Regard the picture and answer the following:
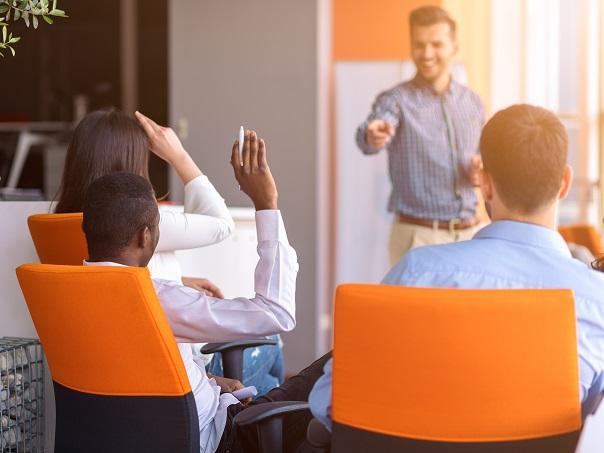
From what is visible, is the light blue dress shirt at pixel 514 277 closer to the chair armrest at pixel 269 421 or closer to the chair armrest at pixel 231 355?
the chair armrest at pixel 269 421

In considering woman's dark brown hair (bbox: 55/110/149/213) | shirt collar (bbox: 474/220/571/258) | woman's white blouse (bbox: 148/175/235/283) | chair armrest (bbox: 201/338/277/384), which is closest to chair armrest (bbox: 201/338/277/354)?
chair armrest (bbox: 201/338/277/384)

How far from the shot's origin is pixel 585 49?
234 inches

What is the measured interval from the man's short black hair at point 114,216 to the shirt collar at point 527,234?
81 cm

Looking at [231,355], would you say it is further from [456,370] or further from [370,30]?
[370,30]

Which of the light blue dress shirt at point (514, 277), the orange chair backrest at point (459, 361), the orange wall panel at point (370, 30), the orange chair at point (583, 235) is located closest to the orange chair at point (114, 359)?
the light blue dress shirt at point (514, 277)

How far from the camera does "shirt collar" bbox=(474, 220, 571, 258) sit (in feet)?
6.25

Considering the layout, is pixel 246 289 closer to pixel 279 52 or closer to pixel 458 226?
pixel 458 226

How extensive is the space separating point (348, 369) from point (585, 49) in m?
4.72

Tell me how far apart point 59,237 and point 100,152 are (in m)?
0.27

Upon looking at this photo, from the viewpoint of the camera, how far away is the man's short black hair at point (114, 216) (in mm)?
2219

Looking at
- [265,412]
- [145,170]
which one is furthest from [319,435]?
[145,170]

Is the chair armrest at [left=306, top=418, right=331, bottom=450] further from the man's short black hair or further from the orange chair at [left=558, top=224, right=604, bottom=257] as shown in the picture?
the orange chair at [left=558, top=224, right=604, bottom=257]

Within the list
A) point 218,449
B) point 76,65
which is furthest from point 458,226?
point 76,65

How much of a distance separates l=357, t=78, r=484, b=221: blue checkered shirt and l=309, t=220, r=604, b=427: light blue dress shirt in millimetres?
2754
